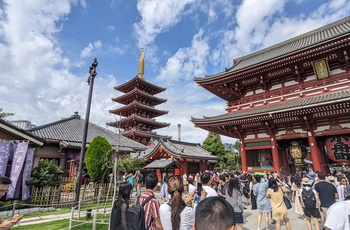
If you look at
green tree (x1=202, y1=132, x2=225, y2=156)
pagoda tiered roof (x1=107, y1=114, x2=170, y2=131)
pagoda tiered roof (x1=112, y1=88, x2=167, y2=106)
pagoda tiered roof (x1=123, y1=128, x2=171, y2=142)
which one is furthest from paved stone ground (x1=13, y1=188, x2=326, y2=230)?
green tree (x1=202, y1=132, x2=225, y2=156)

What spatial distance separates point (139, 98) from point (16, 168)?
87.1 feet

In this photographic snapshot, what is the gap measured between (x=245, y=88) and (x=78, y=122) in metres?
17.0

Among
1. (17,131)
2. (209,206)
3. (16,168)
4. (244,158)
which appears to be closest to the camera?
(209,206)

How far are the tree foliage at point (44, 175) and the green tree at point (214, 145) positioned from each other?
29138 millimetres

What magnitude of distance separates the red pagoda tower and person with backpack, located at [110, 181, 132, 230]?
90.8 feet

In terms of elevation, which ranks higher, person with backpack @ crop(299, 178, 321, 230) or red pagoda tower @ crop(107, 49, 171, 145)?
red pagoda tower @ crop(107, 49, 171, 145)

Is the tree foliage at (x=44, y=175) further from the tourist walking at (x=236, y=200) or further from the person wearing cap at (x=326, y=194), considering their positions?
the person wearing cap at (x=326, y=194)

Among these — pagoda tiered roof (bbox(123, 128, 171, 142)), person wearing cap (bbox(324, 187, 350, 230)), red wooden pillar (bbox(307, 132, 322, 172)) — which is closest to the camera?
person wearing cap (bbox(324, 187, 350, 230))

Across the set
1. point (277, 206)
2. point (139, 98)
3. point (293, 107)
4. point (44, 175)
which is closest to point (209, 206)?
point (277, 206)

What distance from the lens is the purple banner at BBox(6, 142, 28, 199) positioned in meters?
8.49

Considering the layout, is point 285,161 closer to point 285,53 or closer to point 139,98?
point 285,53

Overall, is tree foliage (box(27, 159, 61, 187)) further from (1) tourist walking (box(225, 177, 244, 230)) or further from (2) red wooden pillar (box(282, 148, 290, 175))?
(2) red wooden pillar (box(282, 148, 290, 175))

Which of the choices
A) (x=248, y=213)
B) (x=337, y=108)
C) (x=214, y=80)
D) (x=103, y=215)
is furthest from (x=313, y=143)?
(x=103, y=215)

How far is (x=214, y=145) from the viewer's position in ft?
120
